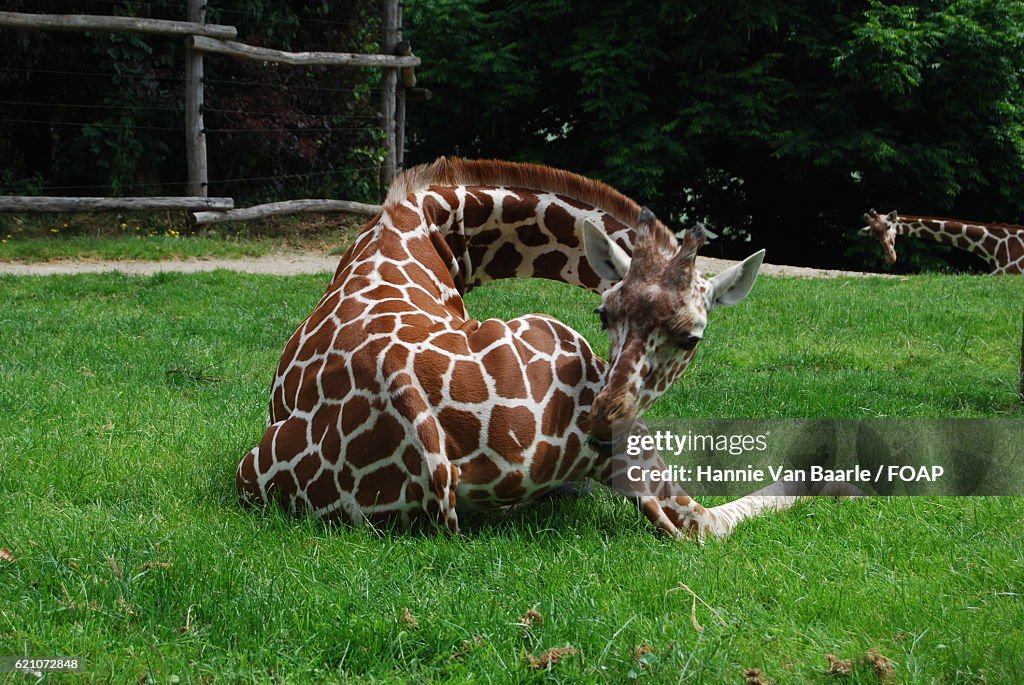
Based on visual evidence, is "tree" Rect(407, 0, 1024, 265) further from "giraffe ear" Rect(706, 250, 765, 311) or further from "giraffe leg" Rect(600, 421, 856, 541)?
"giraffe leg" Rect(600, 421, 856, 541)

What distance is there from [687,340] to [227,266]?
33.5 feet

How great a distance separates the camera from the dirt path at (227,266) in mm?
12758

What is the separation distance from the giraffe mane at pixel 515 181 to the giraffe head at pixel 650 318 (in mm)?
880

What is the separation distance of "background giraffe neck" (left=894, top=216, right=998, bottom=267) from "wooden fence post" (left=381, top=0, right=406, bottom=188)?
28.4ft

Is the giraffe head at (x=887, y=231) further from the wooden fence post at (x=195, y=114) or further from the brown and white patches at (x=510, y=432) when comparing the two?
the brown and white patches at (x=510, y=432)

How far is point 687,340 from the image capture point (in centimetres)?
430

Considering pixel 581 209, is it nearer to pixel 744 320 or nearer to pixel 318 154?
pixel 744 320

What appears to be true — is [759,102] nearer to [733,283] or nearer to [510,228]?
[510,228]

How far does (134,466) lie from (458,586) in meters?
2.16

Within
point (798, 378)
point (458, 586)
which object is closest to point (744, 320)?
point (798, 378)

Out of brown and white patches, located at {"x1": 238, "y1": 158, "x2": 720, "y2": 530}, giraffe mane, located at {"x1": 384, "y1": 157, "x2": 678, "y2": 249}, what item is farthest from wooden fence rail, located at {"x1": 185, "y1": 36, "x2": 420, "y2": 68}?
brown and white patches, located at {"x1": 238, "y1": 158, "x2": 720, "y2": 530}

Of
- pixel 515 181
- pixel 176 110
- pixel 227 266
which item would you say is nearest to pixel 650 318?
pixel 515 181

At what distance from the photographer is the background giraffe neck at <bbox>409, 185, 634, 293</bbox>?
5523 millimetres

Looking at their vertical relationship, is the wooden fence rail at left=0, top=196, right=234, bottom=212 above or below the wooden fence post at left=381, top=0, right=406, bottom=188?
below
